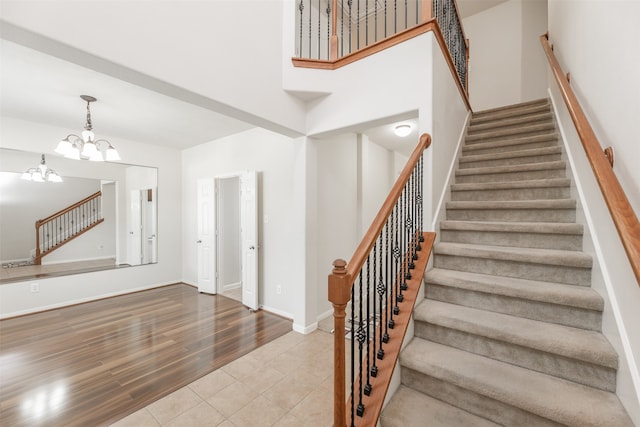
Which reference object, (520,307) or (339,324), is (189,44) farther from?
(520,307)

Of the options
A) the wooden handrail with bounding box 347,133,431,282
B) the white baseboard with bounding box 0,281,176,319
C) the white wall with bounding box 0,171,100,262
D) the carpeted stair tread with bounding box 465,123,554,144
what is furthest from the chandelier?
the carpeted stair tread with bounding box 465,123,554,144

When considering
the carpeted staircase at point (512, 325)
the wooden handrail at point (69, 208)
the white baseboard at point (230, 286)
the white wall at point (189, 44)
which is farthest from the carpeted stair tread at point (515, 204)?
the wooden handrail at point (69, 208)

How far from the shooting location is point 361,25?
4711mm

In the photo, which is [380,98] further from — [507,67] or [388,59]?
[507,67]

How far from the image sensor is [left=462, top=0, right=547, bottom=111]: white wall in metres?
4.71

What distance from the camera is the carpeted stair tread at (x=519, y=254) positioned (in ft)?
5.41

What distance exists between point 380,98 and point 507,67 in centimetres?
407

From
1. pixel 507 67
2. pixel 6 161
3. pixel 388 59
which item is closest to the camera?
pixel 388 59

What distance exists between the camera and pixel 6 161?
12.2 feet

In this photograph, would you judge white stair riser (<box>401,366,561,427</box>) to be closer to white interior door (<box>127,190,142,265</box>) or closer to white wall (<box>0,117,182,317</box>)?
white wall (<box>0,117,182,317</box>)

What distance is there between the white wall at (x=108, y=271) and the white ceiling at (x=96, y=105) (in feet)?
0.69

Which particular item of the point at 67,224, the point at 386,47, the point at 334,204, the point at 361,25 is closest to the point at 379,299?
the point at 334,204

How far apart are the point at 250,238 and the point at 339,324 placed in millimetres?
3010

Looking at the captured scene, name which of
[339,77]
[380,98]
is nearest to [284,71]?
[339,77]
